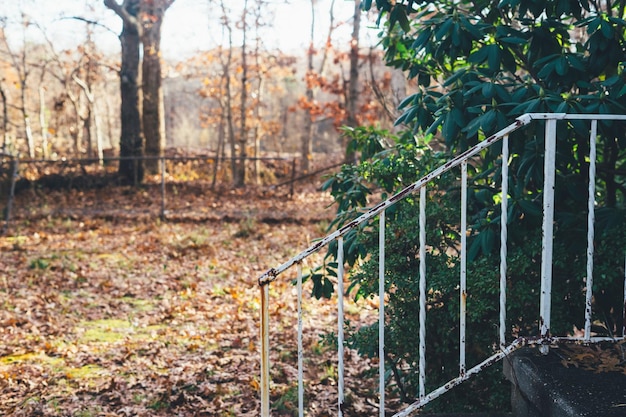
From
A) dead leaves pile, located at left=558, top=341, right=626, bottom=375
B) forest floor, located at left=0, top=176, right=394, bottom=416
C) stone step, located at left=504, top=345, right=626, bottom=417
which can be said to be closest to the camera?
stone step, located at left=504, top=345, right=626, bottom=417

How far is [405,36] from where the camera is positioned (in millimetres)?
4316

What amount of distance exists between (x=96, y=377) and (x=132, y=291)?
8.98 feet

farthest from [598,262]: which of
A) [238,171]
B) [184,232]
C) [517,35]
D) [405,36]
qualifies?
[238,171]

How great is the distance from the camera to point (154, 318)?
6.56m

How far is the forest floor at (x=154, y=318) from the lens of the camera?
4.49 m

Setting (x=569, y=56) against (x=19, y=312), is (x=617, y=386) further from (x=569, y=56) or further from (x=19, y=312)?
(x=19, y=312)

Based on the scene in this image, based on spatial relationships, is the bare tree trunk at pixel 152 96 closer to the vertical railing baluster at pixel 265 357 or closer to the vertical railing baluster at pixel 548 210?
the vertical railing baluster at pixel 265 357

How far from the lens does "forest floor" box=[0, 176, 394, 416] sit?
4.49m

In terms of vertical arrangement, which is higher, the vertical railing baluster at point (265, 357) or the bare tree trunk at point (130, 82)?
the bare tree trunk at point (130, 82)


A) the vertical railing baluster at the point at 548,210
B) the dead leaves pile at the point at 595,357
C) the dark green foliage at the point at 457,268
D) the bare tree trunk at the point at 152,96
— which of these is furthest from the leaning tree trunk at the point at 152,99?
the vertical railing baluster at the point at 548,210

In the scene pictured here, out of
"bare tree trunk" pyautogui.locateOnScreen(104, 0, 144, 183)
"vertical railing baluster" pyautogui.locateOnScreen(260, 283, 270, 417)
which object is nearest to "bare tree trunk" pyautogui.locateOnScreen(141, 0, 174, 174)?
"bare tree trunk" pyautogui.locateOnScreen(104, 0, 144, 183)

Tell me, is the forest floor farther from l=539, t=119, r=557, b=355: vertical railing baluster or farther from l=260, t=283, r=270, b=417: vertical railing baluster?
l=539, t=119, r=557, b=355: vertical railing baluster

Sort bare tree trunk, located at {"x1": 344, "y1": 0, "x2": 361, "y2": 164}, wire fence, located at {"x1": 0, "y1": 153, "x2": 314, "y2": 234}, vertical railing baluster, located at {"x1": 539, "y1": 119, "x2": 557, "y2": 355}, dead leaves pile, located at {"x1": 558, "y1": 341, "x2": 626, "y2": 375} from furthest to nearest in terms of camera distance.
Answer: bare tree trunk, located at {"x1": 344, "y1": 0, "x2": 361, "y2": 164} → wire fence, located at {"x1": 0, "y1": 153, "x2": 314, "y2": 234} → dead leaves pile, located at {"x1": 558, "y1": 341, "x2": 626, "y2": 375} → vertical railing baluster, located at {"x1": 539, "y1": 119, "x2": 557, "y2": 355}

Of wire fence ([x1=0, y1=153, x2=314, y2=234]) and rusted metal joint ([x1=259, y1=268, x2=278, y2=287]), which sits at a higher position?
rusted metal joint ([x1=259, y1=268, x2=278, y2=287])
